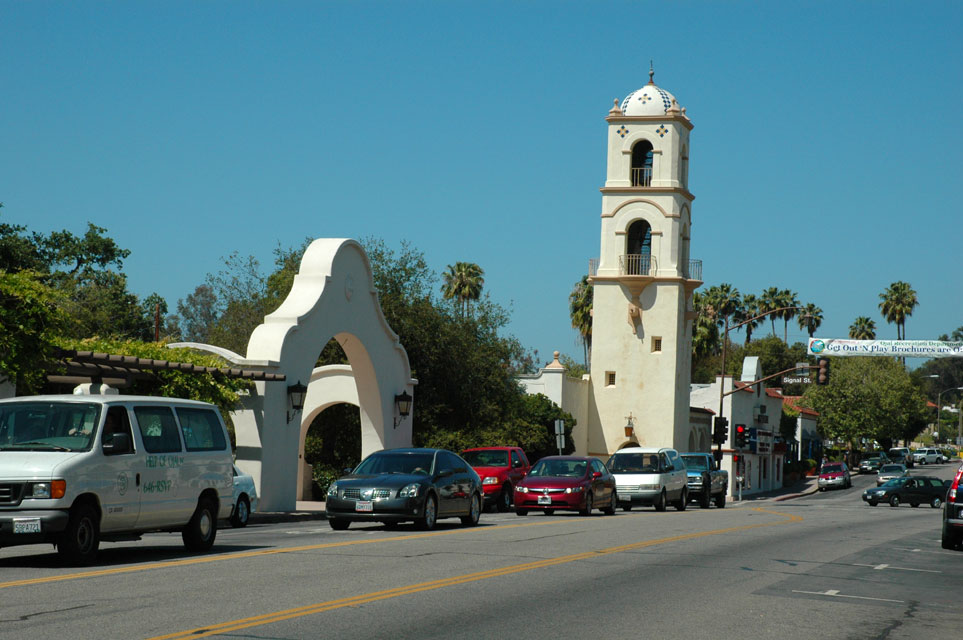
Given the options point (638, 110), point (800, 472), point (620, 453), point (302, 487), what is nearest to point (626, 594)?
point (620, 453)

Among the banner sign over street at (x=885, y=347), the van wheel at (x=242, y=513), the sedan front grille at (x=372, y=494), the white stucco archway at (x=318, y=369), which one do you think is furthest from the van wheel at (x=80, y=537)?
the banner sign over street at (x=885, y=347)

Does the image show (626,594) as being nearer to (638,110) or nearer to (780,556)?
(780,556)

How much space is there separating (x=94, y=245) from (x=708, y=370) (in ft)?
195

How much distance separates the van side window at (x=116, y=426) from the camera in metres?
13.3

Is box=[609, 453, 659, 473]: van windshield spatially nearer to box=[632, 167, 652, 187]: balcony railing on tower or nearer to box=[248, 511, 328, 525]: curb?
box=[248, 511, 328, 525]: curb

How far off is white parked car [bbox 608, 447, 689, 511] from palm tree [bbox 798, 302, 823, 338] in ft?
296

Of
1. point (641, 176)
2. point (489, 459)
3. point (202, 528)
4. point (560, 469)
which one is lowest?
point (202, 528)

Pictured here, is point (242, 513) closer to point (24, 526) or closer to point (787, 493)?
point (24, 526)

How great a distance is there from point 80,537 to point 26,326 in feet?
22.4

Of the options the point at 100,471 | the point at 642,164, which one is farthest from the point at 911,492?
the point at 100,471

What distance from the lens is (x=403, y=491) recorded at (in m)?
19.7

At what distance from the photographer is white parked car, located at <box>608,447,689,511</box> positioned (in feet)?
106

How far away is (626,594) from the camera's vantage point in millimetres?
12039

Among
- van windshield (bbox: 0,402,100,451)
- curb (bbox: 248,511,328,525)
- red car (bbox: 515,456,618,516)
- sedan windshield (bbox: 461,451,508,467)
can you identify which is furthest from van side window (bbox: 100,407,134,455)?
sedan windshield (bbox: 461,451,508,467)
